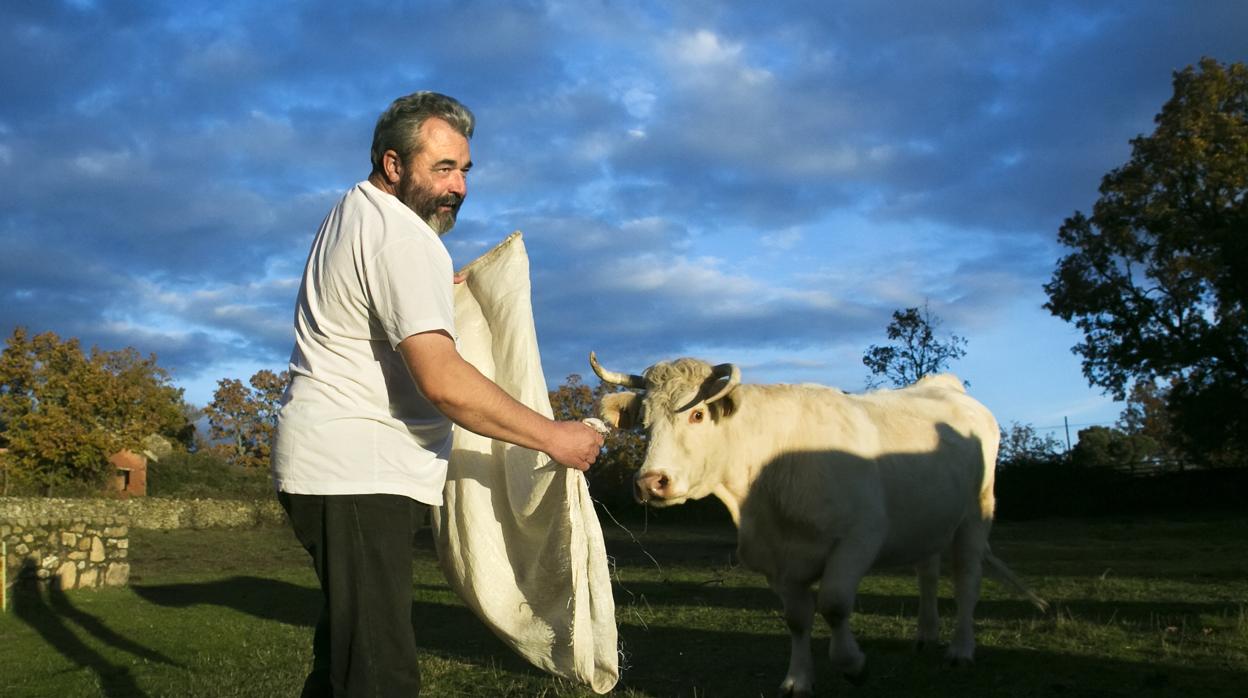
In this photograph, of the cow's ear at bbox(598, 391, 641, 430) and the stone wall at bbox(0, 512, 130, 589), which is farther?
the stone wall at bbox(0, 512, 130, 589)

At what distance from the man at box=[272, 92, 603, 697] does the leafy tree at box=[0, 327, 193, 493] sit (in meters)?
42.6

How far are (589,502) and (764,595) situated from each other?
335 inches

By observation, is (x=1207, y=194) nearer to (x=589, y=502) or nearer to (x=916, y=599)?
(x=916, y=599)

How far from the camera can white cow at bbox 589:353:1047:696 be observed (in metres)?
6.14

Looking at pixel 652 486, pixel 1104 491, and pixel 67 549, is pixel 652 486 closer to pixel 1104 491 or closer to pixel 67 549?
pixel 67 549

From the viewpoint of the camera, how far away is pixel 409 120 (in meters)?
3.11

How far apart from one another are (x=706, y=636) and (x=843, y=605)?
3.08 m

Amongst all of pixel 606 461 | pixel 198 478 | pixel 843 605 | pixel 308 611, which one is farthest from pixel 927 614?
pixel 198 478

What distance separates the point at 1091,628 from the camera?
780cm

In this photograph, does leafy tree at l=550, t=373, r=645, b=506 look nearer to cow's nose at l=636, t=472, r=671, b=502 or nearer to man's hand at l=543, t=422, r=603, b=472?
cow's nose at l=636, t=472, r=671, b=502

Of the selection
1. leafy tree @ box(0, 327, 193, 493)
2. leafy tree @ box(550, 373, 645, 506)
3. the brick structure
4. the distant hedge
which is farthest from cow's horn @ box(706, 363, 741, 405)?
the brick structure

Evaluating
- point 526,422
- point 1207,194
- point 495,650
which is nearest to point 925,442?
point 495,650

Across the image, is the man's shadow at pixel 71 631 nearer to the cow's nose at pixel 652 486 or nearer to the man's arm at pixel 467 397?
the cow's nose at pixel 652 486

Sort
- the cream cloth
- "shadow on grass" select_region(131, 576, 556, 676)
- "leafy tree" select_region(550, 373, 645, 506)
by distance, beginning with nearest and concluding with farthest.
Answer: the cream cloth, "shadow on grass" select_region(131, 576, 556, 676), "leafy tree" select_region(550, 373, 645, 506)
